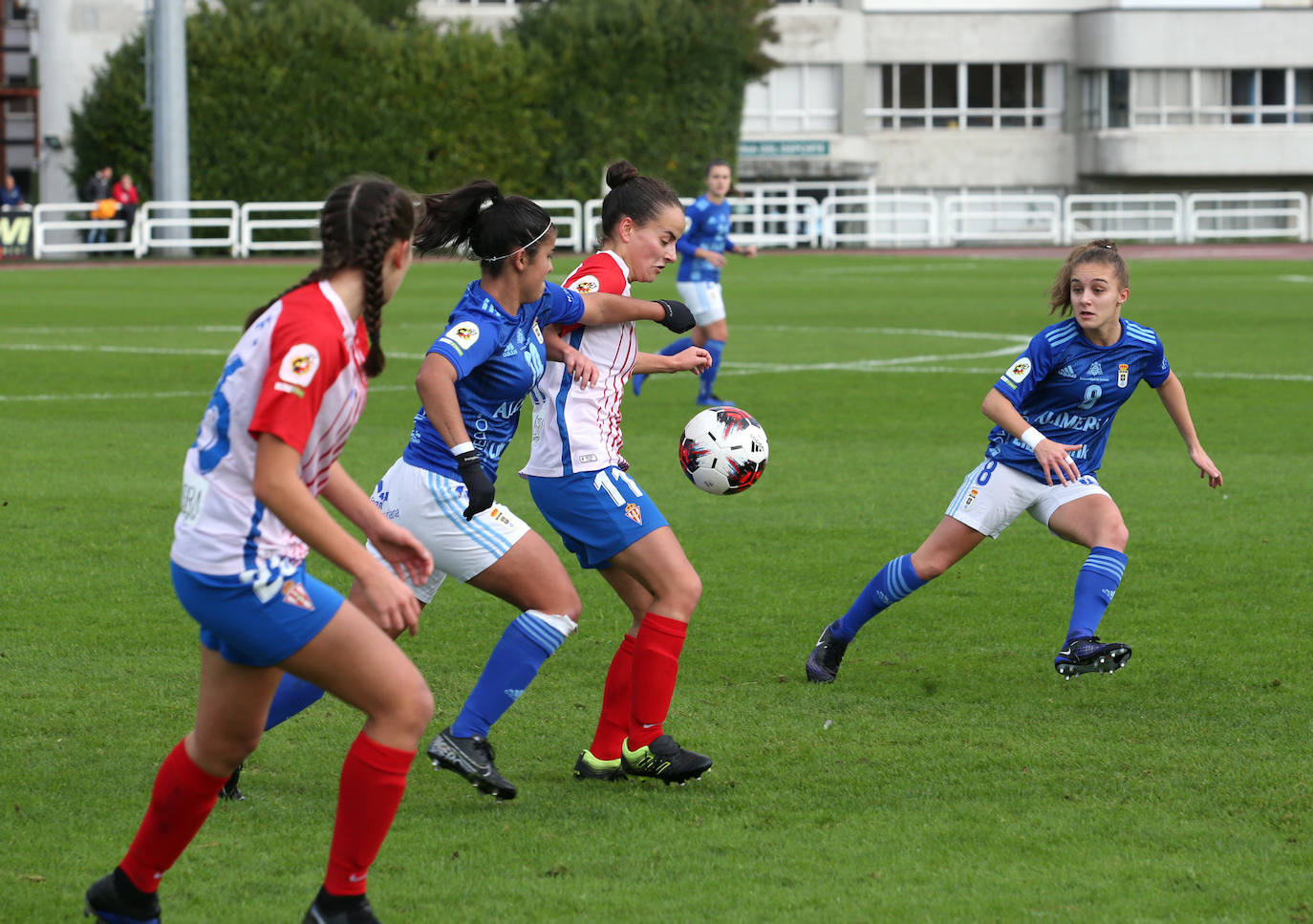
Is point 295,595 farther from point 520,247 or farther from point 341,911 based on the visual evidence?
point 520,247

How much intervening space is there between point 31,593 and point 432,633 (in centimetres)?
200

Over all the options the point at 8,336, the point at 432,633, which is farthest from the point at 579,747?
the point at 8,336

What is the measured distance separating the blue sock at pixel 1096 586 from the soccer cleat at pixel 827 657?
2.87ft

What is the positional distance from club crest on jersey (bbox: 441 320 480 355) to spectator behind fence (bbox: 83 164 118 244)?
35904 mm

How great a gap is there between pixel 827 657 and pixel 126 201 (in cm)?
3631

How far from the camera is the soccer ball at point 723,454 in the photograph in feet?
21.3

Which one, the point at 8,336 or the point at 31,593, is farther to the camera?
the point at 8,336

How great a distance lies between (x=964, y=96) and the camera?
204ft

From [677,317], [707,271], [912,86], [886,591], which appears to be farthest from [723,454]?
[912,86]

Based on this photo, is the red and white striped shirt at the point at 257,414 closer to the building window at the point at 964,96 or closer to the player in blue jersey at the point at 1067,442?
the player in blue jersey at the point at 1067,442

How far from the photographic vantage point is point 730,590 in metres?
8.21

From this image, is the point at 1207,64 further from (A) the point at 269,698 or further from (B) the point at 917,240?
(A) the point at 269,698

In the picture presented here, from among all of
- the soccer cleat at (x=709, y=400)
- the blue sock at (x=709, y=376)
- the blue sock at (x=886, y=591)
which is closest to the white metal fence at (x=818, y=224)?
the blue sock at (x=709, y=376)

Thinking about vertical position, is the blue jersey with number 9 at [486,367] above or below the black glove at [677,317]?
below
